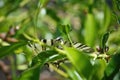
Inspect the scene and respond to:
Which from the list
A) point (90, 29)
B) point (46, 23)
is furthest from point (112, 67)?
point (46, 23)

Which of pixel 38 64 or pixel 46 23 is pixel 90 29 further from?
pixel 38 64

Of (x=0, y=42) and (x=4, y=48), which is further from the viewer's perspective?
(x=0, y=42)

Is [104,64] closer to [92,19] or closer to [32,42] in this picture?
[32,42]

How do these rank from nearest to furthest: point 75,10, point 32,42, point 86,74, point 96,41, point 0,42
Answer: point 86,74 → point 32,42 → point 0,42 → point 96,41 → point 75,10

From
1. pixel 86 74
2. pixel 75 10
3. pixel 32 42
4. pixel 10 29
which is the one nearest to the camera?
pixel 86 74

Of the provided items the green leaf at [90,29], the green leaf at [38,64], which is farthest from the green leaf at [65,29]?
the green leaf at [90,29]

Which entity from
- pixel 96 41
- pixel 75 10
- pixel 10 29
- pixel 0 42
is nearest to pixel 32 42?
pixel 0 42
